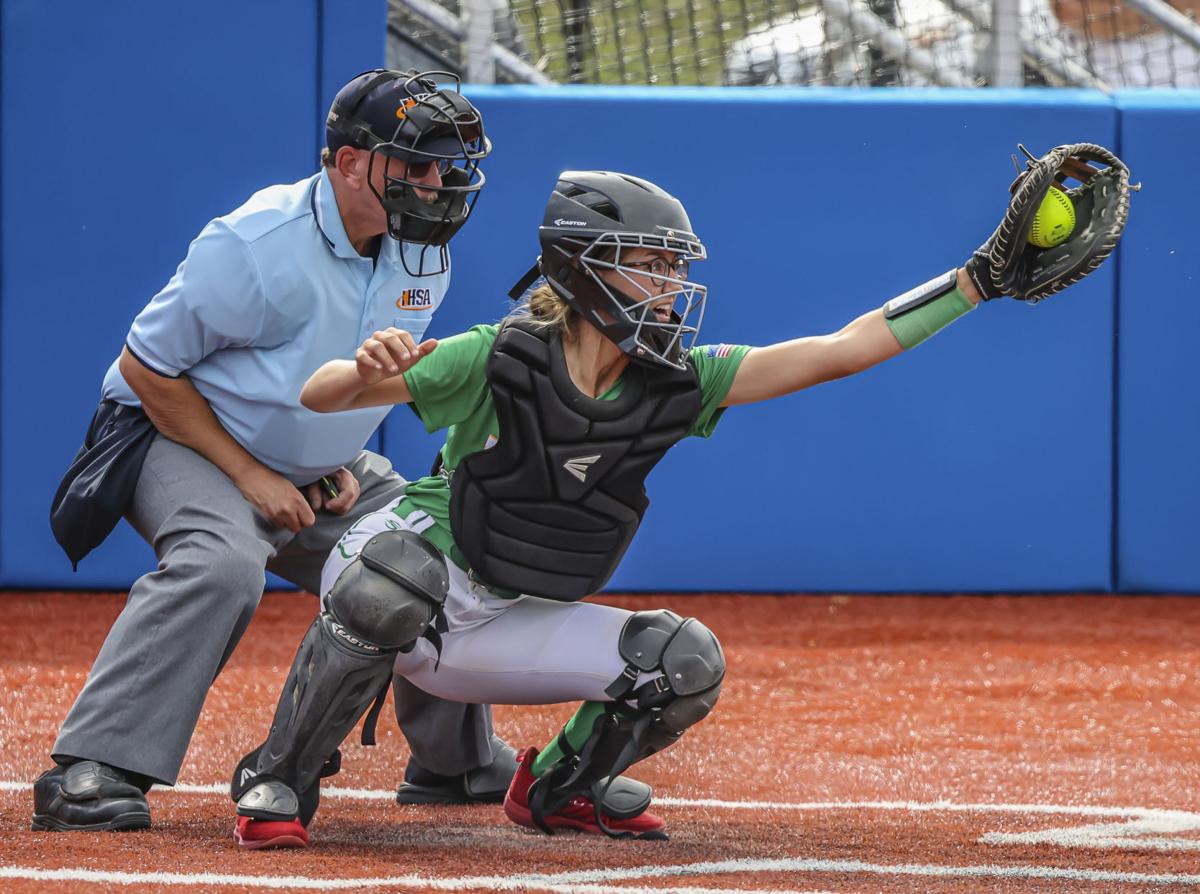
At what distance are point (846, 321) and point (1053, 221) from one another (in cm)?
295

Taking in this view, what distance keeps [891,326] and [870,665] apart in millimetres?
2300

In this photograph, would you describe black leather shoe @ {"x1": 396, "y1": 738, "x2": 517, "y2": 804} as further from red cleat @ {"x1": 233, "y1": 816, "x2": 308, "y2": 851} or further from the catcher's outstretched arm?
the catcher's outstretched arm

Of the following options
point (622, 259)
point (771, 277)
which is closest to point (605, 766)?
point (622, 259)

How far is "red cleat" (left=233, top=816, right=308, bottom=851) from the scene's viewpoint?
325 cm

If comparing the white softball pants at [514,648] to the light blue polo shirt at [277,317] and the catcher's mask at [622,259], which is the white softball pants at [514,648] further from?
the catcher's mask at [622,259]

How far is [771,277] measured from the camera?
20.3ft

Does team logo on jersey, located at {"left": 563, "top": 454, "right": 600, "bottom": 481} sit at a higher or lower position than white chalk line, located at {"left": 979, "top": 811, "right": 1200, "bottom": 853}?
higher

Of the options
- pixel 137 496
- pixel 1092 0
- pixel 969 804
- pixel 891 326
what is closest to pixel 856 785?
pixel 969 804

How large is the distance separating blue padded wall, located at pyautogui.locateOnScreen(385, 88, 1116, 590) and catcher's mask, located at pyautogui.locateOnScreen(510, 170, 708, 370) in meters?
2.70

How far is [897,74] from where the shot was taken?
633 centimetres

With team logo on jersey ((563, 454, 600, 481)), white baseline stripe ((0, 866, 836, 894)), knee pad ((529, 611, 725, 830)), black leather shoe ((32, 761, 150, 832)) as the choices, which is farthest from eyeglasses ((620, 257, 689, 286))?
black leather shoe ((32, 761, 150, 832))

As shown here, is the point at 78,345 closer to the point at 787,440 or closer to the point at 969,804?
the point at 787,440

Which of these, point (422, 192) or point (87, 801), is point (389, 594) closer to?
point (87, 801)

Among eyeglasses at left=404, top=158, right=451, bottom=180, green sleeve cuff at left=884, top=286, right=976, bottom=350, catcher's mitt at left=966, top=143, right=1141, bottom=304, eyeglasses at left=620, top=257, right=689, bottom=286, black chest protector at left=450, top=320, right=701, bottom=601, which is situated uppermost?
catcher's mitt at left=966, top=143, right=1141, bottom=304
